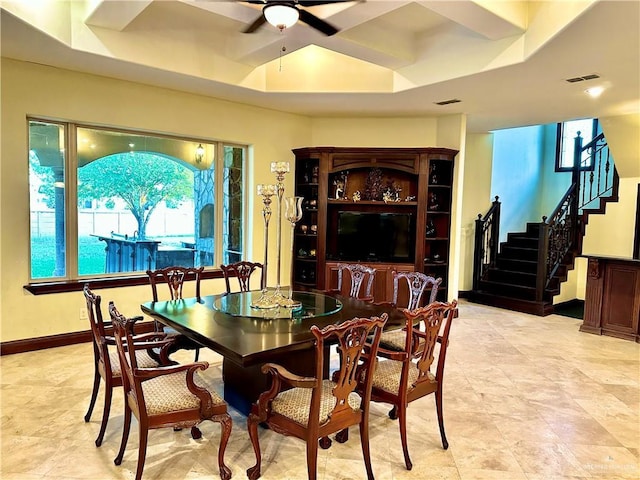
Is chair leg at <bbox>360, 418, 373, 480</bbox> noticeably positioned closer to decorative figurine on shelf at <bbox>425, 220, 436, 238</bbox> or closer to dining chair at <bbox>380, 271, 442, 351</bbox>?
dining chair at <bbox>380, 271, 442, 351</bbox>

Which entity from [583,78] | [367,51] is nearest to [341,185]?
[367,51]

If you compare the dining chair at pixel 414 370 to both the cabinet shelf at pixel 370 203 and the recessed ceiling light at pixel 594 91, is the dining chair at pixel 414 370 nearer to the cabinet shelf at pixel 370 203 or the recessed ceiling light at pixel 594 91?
the cabinet shelf at pixel 370 203

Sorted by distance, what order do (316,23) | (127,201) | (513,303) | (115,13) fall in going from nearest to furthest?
(316,23), (115,13), (127,201), (513,303)

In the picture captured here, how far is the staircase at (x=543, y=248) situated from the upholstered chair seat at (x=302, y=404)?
5036 millimetres

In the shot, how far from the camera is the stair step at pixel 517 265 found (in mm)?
7104

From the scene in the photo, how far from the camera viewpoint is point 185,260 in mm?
5508

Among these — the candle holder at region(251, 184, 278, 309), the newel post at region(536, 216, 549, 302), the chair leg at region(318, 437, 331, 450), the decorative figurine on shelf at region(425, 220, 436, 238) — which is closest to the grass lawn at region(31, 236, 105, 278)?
the candle holder at region(251, 184, 278, 309)

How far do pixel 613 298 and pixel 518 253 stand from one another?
93.7 inches

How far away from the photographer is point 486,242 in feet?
24.6

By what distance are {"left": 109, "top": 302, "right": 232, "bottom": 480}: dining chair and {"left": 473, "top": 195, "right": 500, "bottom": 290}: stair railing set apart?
233 inches

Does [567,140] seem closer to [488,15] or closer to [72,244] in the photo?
[488,15]

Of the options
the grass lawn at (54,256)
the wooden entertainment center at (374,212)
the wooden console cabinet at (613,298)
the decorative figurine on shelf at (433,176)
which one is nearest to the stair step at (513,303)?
the wooden console cabinet at (613,298)

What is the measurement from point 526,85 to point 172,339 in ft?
A: 13.5

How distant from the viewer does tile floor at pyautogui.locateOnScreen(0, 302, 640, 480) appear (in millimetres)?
2473
